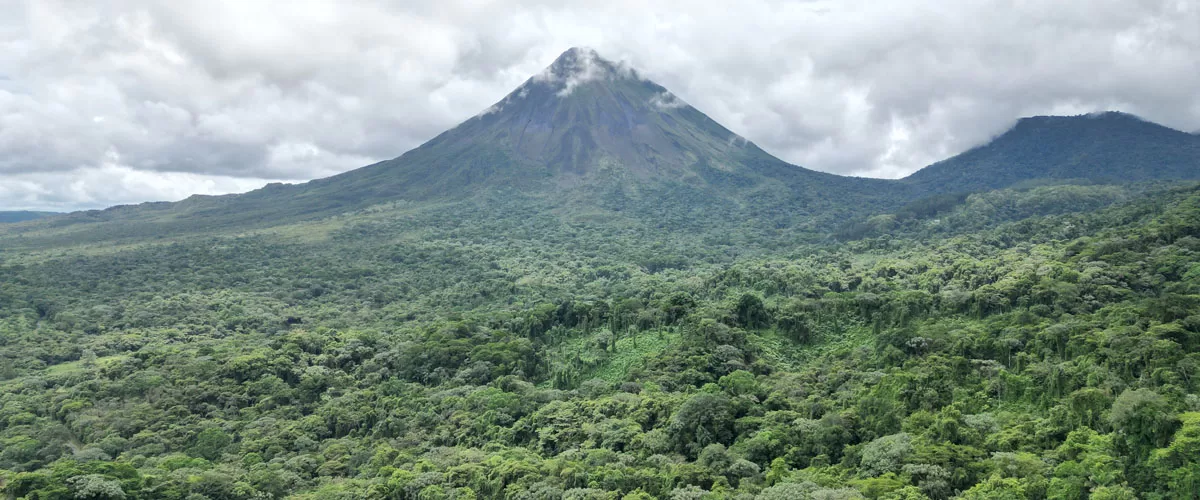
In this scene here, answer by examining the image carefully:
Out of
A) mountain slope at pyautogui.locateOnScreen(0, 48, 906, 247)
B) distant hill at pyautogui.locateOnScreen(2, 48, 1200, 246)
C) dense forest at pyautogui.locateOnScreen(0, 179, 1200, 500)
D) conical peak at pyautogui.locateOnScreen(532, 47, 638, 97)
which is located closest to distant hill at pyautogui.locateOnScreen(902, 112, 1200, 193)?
distant hill at pyautogui.locateOnScreen(2, 48, 1200, 246)

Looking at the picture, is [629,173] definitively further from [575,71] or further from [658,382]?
[658,382]

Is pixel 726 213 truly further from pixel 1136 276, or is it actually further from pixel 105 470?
pixel 105 470

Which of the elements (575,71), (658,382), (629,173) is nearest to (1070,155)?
(629,173)

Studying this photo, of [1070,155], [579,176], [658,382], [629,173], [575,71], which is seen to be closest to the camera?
[658,382]

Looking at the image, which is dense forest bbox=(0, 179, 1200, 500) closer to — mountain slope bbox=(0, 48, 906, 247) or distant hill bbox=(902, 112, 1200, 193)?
mountain slope bbox=(0, 48, 906, 247)

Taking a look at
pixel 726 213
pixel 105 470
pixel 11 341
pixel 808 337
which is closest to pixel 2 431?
pixel 105 470

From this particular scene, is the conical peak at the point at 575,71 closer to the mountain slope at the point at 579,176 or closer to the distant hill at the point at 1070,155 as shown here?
the mountain slope at the point at 579,176

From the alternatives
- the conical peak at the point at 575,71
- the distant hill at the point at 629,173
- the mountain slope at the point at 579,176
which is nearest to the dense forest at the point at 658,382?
the distant hill at the point at 629,173
